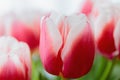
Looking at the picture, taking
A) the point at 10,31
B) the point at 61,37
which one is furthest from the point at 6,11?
the point at 61,37

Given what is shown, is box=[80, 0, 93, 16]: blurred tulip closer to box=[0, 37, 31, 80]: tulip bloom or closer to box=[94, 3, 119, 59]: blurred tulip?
box=[94, 3, 119, 59]: blurred tulip

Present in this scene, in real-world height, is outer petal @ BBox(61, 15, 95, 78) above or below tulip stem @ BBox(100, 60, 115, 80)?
above

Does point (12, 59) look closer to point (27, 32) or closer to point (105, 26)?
point (27, 32)

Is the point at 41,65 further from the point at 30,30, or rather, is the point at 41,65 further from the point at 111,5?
the point at 111,5

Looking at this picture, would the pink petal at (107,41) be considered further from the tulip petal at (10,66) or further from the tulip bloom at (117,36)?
the tulip petal at (10,66)

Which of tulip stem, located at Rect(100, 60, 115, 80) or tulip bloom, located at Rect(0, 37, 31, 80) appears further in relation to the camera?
tulip stem, located at Rect(100, 60, 115, 80)

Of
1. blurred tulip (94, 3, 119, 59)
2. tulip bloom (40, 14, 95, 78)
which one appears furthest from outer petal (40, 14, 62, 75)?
blurred tulip (94, 3, 119, 59)
